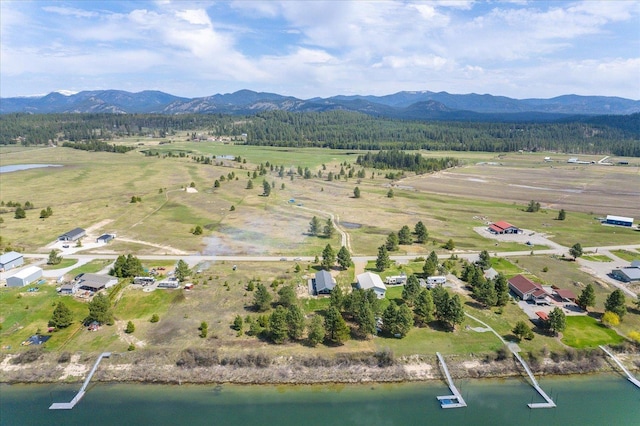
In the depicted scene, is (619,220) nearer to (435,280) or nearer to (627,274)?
(627,274)

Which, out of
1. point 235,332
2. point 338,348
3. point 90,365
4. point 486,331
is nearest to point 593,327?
point 486,331

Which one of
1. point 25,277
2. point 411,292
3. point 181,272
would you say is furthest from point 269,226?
point 25,277

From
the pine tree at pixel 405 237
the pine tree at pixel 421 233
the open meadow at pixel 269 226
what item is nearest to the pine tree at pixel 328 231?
the open meadow at pixel 269 226

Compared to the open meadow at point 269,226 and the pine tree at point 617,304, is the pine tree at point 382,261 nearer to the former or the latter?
the open meadow at point 269,226

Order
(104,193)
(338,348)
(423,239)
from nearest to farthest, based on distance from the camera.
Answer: (338,348)
(423,239)
(104,193)

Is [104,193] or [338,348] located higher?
[104,193]

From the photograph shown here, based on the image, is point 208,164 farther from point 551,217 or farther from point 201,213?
point 551,217

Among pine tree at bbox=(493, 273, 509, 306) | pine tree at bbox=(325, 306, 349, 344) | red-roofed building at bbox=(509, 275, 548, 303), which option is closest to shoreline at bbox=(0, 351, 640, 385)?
pine tree at bbox=(325, 306, 349, 344)

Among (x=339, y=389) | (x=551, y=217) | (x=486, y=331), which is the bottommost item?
(x=339, y=389)
